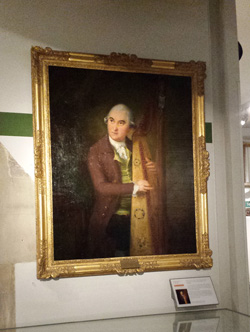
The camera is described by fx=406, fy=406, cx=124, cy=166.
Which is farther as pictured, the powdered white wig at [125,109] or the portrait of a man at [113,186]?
the powdered white wig at [125,109]

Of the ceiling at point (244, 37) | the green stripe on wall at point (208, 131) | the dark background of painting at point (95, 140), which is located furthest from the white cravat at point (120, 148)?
the ceiling at point (244, 37)

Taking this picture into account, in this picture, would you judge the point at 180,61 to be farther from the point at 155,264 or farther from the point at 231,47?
the point at 155,264

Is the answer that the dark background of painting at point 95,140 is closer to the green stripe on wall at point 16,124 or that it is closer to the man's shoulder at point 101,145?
the man's shoulder at point 101,145

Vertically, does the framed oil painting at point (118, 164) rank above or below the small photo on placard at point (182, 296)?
above

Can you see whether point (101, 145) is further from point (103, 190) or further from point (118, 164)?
point (103, 190)

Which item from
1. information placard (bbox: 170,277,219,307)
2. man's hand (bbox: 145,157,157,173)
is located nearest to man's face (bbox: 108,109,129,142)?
man's hand (bbox: 145,157,157,173)

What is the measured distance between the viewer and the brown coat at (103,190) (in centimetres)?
339

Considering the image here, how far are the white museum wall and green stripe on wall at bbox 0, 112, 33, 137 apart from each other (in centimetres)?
4

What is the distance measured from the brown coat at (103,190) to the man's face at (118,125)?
3.2 inches

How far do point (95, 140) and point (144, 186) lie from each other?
0.58 meters

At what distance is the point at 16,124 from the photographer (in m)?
3.34

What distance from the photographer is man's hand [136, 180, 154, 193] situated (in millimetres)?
3532

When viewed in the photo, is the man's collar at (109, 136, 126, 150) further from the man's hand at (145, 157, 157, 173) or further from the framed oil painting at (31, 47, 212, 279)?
the man's hand at (145, 157, 157, 173)

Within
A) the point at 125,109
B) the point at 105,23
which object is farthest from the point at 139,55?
the point at 125,109
